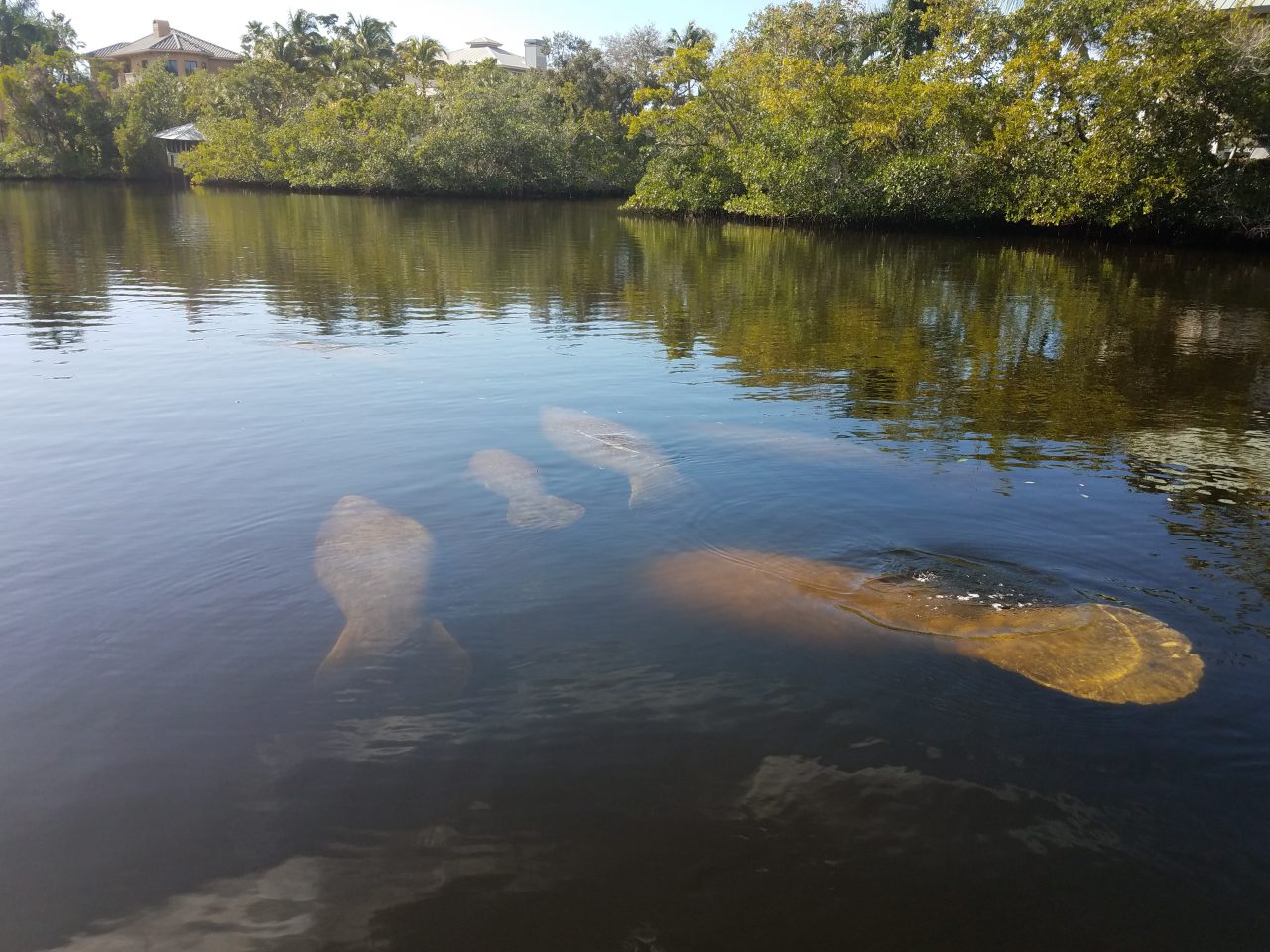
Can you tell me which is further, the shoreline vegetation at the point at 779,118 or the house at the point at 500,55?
the house at the point at 500,55

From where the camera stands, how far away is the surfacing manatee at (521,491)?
607cm

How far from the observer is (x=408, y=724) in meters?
3.78

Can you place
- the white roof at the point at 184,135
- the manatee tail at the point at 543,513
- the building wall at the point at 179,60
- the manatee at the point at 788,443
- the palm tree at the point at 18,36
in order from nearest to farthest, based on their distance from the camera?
the manatee tail at the point at 543,513, the manatee at the point at 788,443, the white roof at the point at 184,135, the palm tree at the point at 18,36, the building wall at the point at 179,60

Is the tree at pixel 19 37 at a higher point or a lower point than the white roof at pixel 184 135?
higher

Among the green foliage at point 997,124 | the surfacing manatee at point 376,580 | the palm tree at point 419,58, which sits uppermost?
the palm tree at point 419,58

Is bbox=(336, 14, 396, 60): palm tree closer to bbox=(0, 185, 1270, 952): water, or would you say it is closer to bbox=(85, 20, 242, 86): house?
bbox=(85, 20, 242, 86): house

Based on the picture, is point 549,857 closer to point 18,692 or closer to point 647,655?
point 647,655

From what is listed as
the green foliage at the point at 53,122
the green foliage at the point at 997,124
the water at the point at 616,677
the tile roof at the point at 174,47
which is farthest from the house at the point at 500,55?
the water at the point at 616,677

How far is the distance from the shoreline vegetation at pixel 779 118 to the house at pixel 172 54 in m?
7.21

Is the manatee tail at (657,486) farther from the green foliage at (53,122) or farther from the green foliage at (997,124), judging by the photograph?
the green foliage at (53,122)

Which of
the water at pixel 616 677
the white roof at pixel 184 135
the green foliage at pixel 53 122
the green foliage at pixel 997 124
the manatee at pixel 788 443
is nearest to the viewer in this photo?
the water at pixel 616 677

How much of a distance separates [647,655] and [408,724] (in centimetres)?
125

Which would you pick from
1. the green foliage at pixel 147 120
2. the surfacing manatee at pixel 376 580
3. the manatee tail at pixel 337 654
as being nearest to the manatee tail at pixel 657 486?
the surfacing manatee at pixel 376 580

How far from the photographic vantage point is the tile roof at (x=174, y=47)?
82.9 meters
